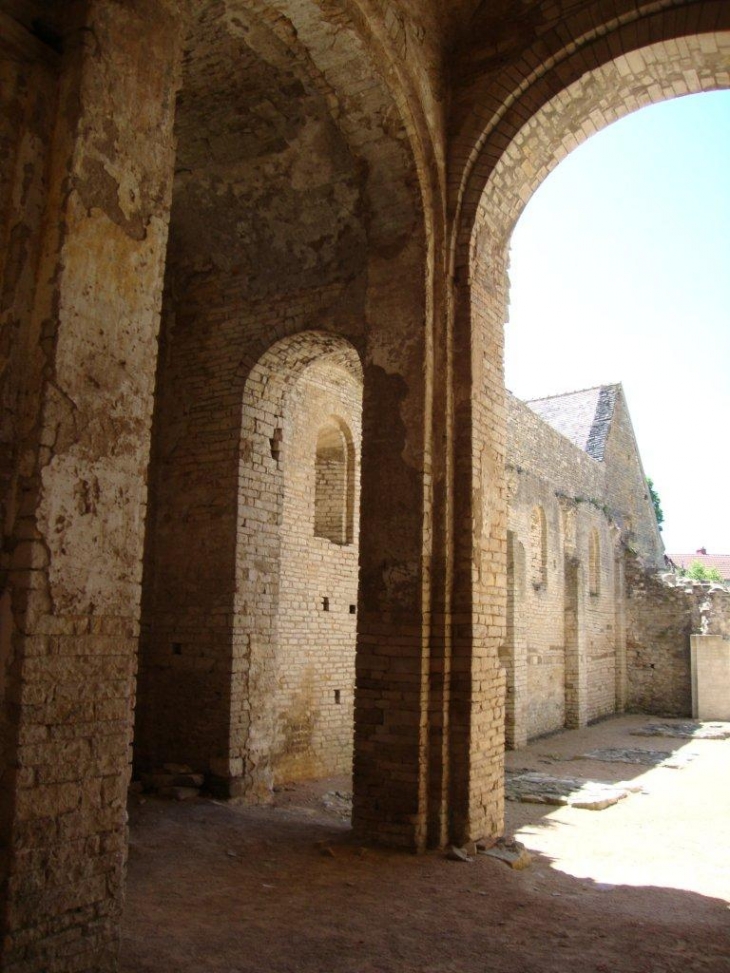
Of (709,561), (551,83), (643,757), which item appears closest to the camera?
(551,83)

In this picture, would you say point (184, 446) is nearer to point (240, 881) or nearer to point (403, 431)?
point (403, 431)

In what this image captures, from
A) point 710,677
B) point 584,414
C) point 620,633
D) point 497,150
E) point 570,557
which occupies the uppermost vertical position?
point 584,414

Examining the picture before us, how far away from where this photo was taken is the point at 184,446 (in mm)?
8617

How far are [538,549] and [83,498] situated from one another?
14.0 meters

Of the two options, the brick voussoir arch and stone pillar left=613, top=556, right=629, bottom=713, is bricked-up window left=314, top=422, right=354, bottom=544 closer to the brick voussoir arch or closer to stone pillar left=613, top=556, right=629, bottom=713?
the brick voussoir arch

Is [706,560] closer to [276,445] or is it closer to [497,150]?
[276,445]

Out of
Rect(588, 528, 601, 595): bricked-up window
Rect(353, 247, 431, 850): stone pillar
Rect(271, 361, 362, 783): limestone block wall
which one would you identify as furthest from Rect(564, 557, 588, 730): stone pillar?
Rect(353, 247, 431, 850): stone pillar

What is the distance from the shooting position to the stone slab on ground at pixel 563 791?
930 centimetres

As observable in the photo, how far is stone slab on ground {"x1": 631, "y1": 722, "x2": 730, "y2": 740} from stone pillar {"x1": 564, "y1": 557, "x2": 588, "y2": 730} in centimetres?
122

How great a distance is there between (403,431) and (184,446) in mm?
2925

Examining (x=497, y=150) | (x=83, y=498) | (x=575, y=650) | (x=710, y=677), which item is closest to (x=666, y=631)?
(x=710, y=677)

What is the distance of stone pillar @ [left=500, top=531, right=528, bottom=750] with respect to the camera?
14070 millimetres

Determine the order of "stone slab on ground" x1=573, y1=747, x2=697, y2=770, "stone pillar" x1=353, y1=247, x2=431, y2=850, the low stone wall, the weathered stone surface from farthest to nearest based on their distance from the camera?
the low stone wall → "stone slab on ground" x1=573, y1=747, x2=697, y2=770 → "stone pillar" x1=353, y1=247, x2=431, y2=850 → the weathered stone surface

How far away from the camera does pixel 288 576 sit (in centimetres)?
1040
